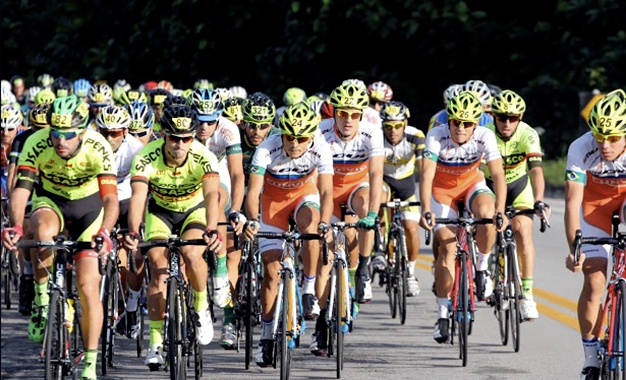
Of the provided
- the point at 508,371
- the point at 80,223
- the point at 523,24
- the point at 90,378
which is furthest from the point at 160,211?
the point at 523,24

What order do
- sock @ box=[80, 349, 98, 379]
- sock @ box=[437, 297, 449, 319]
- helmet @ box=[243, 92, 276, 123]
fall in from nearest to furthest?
sock @ box=[80, 349, 98, 379], sock @ box=[437, 297, 449, 319], helmet @ box=[243, 92, 276, 123]

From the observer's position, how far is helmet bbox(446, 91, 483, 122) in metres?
12.7

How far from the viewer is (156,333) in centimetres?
1074

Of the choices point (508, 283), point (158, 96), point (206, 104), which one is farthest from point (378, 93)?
point (508, 283)

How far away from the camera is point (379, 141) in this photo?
13.4 meters

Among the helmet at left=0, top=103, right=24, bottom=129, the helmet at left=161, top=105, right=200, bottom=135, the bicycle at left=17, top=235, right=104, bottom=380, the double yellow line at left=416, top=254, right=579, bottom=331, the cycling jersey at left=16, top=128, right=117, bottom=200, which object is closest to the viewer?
the bicycle at left=17, top=235, right=104, bottom=380

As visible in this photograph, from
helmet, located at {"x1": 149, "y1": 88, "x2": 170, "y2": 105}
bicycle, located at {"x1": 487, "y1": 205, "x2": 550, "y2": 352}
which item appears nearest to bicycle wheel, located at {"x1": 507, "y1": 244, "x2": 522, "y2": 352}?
bicycle, located at {"x1": 487, "y1": 205, "x2": 550, "y2": 352}

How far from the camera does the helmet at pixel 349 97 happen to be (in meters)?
13.1

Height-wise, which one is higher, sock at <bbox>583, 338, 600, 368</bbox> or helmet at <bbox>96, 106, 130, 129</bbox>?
helmet at <bbox>96, 106, 130, 129</bbox>

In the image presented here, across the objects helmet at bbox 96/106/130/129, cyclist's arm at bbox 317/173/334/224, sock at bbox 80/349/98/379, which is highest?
helmet at bbox 96/106/130/129

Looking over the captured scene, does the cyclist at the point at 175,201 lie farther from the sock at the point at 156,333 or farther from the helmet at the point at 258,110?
the helmet at the point at 258,110

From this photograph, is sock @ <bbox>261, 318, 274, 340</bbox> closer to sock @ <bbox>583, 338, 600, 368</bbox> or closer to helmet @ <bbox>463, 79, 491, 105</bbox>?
sock @ <bbox>583, 338, 600, 368</bbox>

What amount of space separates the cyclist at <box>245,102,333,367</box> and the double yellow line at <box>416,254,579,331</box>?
112 inches

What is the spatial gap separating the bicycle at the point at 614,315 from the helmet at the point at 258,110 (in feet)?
14.0
